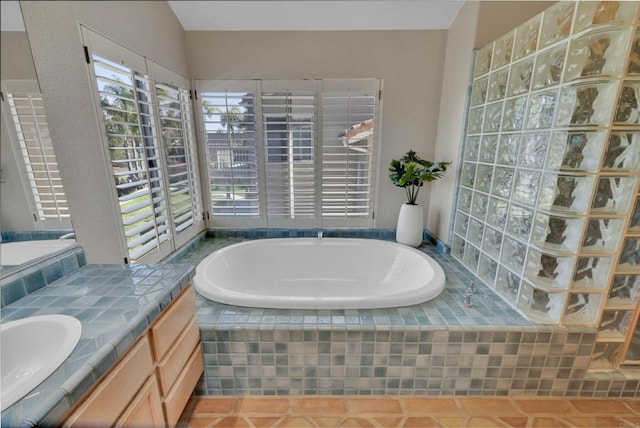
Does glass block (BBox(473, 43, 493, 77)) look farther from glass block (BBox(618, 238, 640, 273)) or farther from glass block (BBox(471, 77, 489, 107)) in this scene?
glass block (BBox(618, 238, 640, 273))

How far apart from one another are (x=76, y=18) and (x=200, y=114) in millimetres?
1714

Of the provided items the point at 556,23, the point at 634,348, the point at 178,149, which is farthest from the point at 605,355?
the point at 178,149

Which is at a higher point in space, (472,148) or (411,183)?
(472,148)

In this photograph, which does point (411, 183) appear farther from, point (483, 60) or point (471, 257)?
point (483, 60)

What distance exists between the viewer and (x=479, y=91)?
1766 millimetres

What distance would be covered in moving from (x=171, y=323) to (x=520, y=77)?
6.70 feet

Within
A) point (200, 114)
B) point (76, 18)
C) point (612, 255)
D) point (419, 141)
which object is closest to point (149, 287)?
point (76, 18)

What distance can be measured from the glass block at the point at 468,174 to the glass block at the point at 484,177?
2.2 inches

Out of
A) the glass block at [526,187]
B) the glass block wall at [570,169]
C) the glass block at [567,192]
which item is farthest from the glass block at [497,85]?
the glass block at [567,192]

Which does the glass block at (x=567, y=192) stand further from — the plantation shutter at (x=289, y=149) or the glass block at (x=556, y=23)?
the plantation shutter at (x=289, y=149)

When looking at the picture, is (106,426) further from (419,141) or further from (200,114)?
(419,141)

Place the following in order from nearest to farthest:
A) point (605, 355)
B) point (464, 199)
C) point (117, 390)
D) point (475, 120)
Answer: point (117, 390) → point (605, 355) → point (475, 120) → point (464, 199)

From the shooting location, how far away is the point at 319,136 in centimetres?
224

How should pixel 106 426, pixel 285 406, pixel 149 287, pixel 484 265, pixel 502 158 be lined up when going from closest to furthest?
pixel 106 426, pixel 149 287, pixel 285 406, pixel 502 158, pixel 484 265
